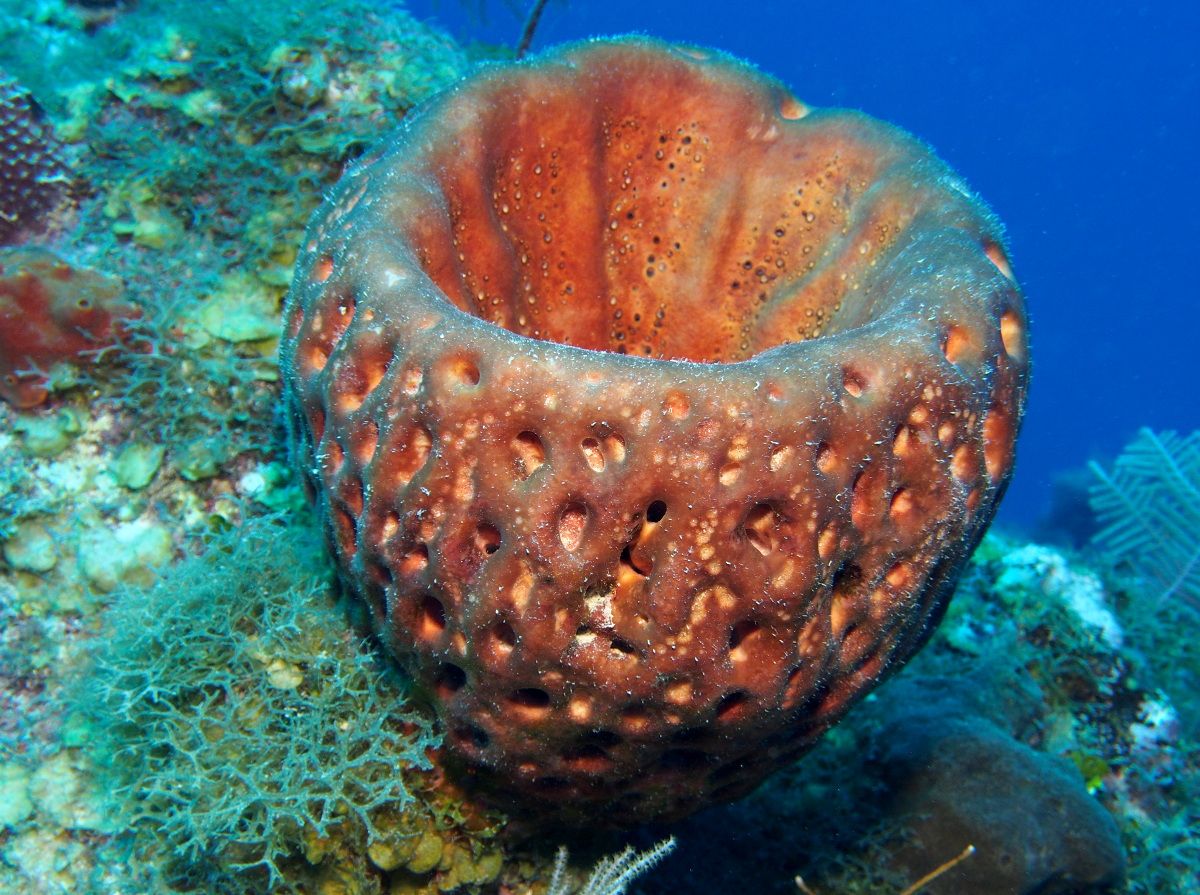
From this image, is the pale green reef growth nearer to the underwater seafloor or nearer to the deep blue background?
the underwater seafloor

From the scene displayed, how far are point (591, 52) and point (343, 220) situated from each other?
141 centimetres

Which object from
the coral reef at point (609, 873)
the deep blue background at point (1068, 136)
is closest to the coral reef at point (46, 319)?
the coral reef at point (609, 873)

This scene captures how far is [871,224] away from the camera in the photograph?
2.56 metres

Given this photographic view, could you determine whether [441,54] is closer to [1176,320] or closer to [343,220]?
Answer: [343,220]

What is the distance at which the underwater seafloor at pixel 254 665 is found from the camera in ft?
7.34

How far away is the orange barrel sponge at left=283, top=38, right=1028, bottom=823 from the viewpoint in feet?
5.12

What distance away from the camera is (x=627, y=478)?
153 centimetres

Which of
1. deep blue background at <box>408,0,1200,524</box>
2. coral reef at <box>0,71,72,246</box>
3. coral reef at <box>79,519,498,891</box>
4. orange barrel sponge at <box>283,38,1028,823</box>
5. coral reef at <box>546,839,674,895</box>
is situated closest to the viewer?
orange barrel sponge at <box>283,38,1028,823</box>

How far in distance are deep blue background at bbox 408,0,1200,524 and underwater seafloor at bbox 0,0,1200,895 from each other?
74.2 meters

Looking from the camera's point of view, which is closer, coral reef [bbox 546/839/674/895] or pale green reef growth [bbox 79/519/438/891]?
coral reef [bbox 546/839/674/895]

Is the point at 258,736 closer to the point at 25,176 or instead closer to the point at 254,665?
the point at 254,665

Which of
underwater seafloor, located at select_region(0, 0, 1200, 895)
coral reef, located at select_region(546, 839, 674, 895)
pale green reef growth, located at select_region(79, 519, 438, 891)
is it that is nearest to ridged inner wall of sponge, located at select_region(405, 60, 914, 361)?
pale green reef growth, located at select_region(79, 519, 438, 891)

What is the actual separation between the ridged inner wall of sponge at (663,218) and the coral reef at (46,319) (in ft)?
7.14

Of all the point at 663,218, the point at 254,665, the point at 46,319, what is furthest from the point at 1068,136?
the point at 254,665
